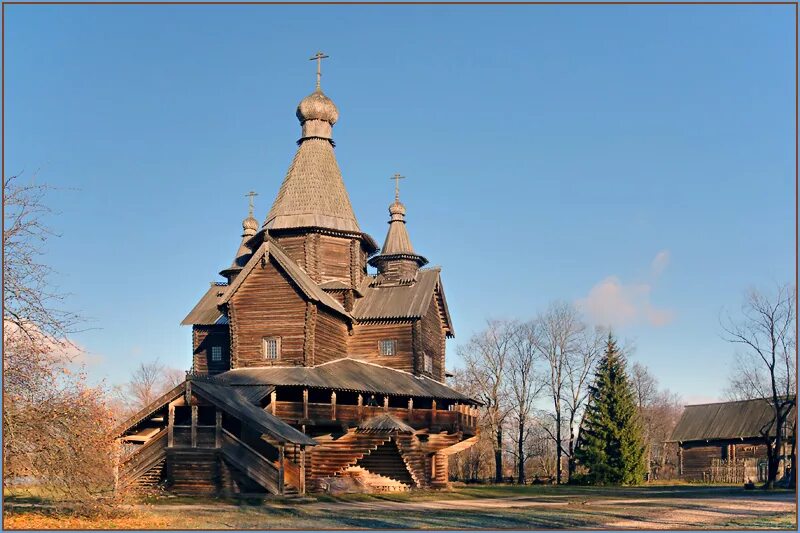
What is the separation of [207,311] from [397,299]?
962 cm

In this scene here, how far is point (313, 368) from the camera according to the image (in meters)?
36.5

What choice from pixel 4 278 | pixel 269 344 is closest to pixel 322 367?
pixel 269 344

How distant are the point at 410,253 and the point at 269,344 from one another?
10045 millimetres

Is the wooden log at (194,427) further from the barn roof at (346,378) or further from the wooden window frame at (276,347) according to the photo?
the wooden window frame at (276,347)

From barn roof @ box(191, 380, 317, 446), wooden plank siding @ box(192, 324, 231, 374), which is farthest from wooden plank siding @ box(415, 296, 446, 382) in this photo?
barn roof @ box(191, 380, 317, 446)

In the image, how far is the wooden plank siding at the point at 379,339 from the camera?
40.9m

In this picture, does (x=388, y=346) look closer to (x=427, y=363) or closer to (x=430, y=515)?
Answer: (x=427, y=363)

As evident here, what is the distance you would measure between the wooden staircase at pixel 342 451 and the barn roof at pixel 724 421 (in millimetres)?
34397

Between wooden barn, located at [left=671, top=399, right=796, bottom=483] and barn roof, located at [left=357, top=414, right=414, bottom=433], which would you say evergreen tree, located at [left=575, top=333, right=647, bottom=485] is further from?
barn roof, located at [left=357, top=414, right=414, bottom=433]

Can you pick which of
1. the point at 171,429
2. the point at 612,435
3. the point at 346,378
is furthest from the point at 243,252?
the point at 612,435

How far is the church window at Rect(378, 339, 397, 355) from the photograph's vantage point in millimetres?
41031

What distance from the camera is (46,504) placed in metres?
23.1

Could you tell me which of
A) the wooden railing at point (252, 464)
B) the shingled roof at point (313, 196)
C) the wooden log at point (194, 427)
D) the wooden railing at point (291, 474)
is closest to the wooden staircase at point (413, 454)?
the wooden railing at point (291, 474)

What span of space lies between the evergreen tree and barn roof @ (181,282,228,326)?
→ 2270 centimetres
